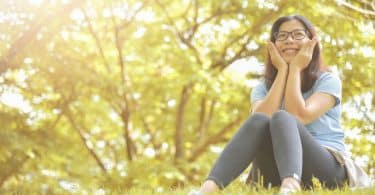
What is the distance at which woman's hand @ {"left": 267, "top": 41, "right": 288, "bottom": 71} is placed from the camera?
13.3ft

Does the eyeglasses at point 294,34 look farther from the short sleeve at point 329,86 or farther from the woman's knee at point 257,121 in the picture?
the woman's knee at point 257,121

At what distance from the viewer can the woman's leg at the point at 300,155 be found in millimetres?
3393

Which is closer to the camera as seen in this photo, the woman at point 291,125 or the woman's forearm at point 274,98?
the woman at point 291,125

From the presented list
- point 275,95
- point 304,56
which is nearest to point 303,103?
point 275,95

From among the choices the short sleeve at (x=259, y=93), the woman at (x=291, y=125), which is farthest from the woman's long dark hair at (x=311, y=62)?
the short sleeve at (x=259, y=93)

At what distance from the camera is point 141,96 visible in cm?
1179

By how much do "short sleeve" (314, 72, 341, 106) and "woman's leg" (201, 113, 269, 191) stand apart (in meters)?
0.49

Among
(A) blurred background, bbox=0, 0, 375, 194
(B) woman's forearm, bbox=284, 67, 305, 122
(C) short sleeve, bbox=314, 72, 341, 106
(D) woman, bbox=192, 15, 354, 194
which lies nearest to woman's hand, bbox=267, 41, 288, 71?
(D) woman, bbox=192, 15, 354, 194

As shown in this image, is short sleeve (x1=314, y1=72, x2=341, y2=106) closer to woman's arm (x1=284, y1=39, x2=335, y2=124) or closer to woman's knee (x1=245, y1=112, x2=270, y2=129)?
woman's arm (x1=284, y1=39, x2=335, y2=124)

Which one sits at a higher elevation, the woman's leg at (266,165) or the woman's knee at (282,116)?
the woman's knee at (282,116)

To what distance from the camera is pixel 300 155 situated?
3426 millimetres

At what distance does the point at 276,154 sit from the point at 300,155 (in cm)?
14

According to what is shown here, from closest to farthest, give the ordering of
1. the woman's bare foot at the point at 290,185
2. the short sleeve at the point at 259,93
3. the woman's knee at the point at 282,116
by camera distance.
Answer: the woman's bare foot at the point at 290,185
the woman's knee at the point at 282,116
the short sleeve at the point at 259,93

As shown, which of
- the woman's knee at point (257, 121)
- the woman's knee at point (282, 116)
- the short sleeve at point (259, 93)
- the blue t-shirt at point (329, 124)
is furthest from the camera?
the short sleeve at point (259, 93)
